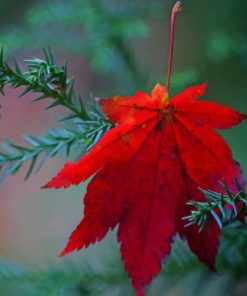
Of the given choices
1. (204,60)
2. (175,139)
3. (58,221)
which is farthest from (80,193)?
(175,139)

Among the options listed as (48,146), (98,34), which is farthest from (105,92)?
(48,146)

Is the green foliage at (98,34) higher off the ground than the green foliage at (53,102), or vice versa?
the green foliage at (98,34)

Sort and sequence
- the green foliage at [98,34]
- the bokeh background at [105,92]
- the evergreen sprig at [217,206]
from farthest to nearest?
the green foliage at [98,34], the bokeh background at [105,92], the evergreen sprig at [217,206]

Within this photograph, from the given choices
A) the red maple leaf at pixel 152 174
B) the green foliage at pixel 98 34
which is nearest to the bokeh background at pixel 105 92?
the green foliage at pixel 98 34

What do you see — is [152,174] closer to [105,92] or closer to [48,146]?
[48,146]

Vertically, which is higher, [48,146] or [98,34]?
[98,34]

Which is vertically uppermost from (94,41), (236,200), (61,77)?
(94,41)

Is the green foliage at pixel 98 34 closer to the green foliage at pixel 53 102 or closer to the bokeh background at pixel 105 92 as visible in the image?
the bokeh background at pixel 105 92

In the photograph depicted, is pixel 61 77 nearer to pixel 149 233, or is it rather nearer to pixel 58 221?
pixel 149 233
